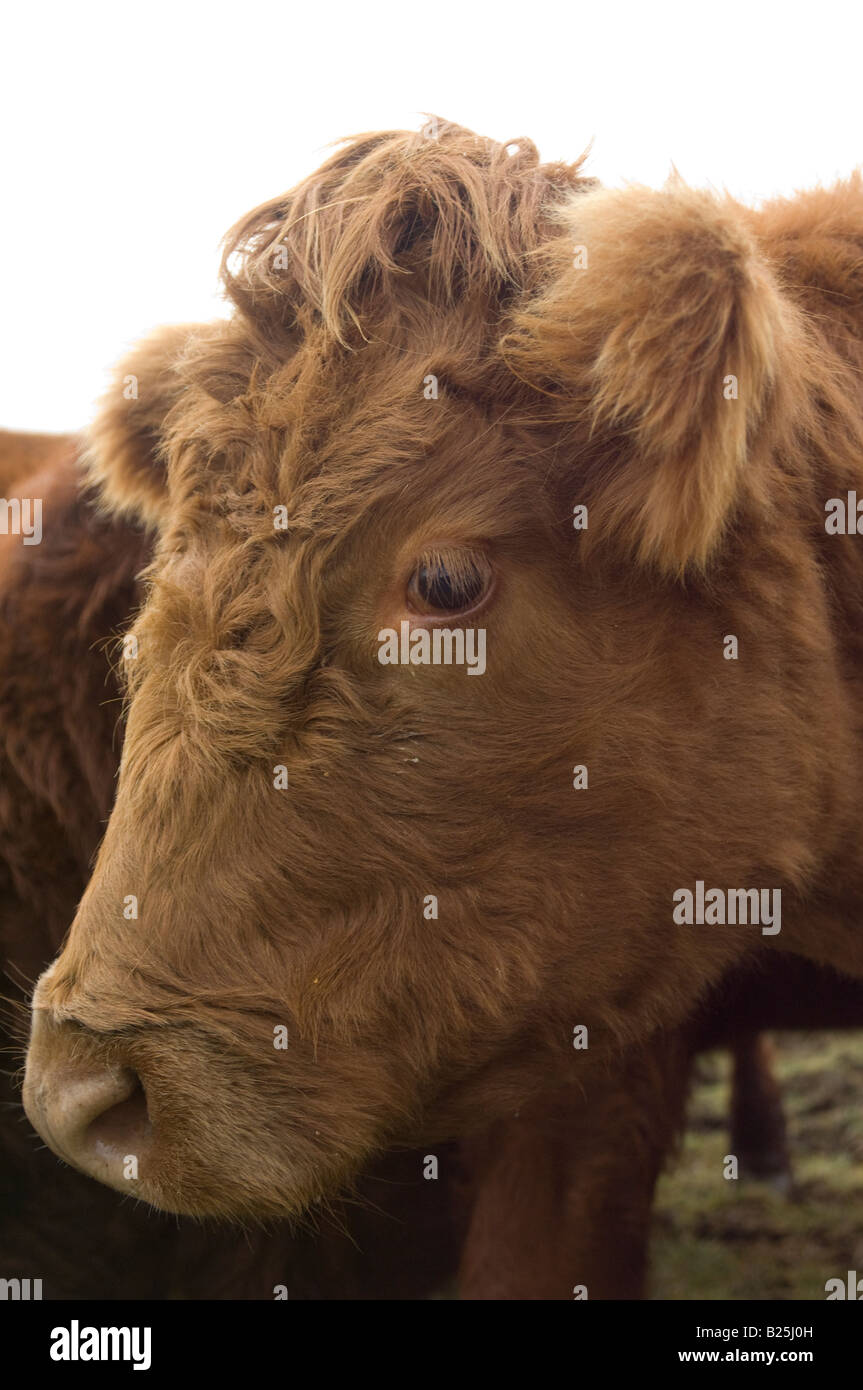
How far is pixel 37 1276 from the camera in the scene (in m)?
3.55

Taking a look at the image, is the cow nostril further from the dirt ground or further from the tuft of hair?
the dirt ground

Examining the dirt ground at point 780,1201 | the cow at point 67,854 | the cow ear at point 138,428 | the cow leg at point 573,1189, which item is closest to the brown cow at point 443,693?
the cow ear at point 138,428

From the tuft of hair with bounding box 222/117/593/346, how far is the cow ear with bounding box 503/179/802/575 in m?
0.16

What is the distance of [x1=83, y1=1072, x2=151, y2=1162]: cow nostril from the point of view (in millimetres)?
2322

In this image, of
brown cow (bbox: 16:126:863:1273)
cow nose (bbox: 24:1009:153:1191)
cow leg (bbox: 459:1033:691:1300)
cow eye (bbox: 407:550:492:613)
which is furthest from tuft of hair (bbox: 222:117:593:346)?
cow leg (bbox: 459:1033:691:1300)

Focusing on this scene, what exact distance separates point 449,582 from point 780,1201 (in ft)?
14.8

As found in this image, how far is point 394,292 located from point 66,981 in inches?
58.9

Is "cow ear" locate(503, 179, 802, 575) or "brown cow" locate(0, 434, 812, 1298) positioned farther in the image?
"brown cow" locate(0, 434, 812, 1298)

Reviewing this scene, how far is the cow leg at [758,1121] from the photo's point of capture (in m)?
6.07

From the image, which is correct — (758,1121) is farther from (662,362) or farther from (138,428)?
(662,362)

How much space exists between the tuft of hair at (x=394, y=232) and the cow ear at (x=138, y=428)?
1.97ft

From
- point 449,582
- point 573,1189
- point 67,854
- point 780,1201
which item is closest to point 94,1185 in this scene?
point 67,854

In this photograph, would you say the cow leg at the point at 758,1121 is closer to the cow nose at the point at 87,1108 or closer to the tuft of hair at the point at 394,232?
the cow nose at the point at 87,1108
